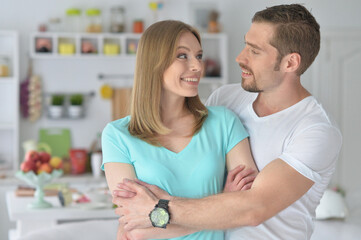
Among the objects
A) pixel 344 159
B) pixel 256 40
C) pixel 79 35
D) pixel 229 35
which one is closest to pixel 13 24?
pixel 79 35

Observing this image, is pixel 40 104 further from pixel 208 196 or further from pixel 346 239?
pixel 208 196

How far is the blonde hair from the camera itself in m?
1.97

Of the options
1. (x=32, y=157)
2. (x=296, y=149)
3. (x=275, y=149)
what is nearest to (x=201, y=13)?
(x=32, y=157)

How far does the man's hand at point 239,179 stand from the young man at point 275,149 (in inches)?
1.8

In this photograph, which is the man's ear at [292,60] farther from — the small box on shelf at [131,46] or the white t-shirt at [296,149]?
the small box on shelf at [131,46]

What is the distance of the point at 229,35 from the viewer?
6.17 m

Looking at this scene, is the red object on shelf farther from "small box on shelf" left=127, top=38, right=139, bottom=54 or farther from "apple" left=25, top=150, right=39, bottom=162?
"apple" left=25, top=150, right=39, bottom=162

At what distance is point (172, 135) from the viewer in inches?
79.7

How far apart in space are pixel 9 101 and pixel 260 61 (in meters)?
4.18

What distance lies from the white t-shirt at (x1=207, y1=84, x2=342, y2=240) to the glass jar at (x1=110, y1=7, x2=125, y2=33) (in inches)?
154

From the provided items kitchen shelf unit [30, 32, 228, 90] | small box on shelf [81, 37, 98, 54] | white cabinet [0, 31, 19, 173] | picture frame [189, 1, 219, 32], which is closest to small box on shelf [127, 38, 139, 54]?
kitchen shelf unit [30, 32, 228, 90]

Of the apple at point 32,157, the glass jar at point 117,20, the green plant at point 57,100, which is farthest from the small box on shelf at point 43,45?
the apple at point 32,157

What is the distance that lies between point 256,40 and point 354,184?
177 inches

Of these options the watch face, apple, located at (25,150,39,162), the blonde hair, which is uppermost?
the blonde hair
